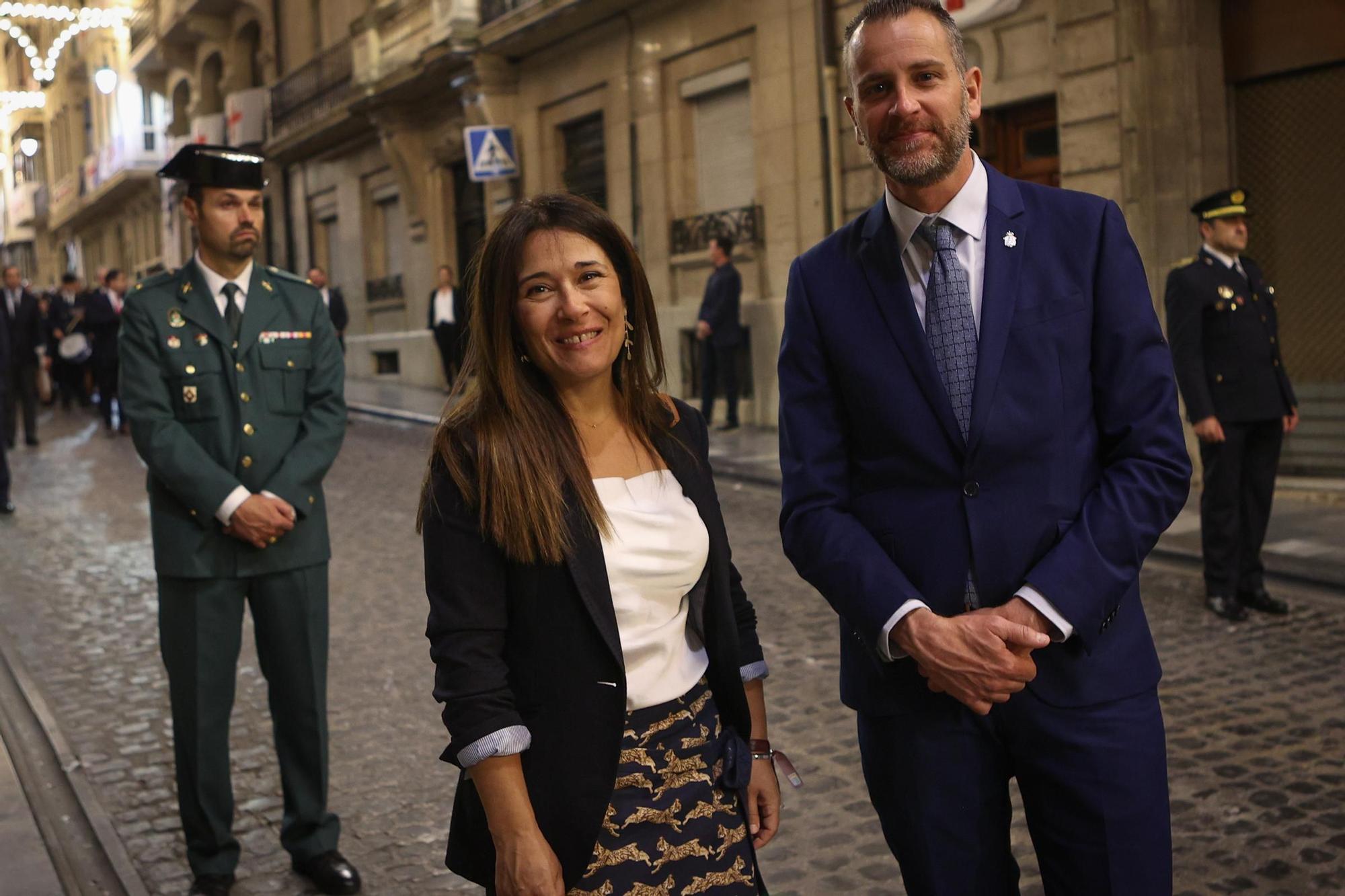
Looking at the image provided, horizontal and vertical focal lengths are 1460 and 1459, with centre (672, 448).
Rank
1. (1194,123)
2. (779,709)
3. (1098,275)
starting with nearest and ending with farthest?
(1098,275), (779,709), (1194,123)

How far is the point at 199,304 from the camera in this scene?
436cm

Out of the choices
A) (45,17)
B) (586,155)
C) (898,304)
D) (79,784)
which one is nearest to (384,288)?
(45,17)

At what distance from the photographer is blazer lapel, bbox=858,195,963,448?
2.52 m

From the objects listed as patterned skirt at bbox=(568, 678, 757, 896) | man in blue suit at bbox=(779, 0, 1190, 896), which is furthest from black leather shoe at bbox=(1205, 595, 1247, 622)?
patterned skirt at bbox=(568, 678, 757, 896)

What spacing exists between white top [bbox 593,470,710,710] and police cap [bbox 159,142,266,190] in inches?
92.0

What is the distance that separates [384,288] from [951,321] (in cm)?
2621

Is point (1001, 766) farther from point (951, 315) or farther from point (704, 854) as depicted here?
point (951, 315)

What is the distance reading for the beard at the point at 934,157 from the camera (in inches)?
99.0

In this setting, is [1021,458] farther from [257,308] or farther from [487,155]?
[487,155]

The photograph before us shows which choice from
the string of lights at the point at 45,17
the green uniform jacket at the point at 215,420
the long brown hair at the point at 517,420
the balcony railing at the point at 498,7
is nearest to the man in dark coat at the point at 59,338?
the string of lights at the point at 45,17

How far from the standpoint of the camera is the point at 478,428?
240cm

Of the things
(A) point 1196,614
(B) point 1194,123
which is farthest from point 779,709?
(B) point 1194,123

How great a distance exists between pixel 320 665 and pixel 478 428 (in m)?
2.26

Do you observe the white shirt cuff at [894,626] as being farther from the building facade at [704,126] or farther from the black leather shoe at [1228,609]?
the black leather shoe at [1228,609]
